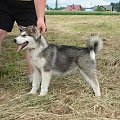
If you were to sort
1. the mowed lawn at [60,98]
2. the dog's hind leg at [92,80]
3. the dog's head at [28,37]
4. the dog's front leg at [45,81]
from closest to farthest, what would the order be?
the mowed lawn at [60,98] < the dog's head at [28,37] < the dog's front leg at [45,81] < the dog's hind leg at [92,80]

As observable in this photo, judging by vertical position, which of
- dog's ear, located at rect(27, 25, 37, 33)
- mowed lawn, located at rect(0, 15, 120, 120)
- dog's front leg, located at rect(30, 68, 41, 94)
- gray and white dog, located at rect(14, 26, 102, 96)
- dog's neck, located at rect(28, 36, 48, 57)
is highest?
dog's ear, located at rect(27, 25, 37, 33)

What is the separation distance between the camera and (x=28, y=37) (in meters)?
5.11

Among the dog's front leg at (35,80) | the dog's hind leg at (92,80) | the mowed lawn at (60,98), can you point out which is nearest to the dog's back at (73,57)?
the dog's hind leg at (92,80)

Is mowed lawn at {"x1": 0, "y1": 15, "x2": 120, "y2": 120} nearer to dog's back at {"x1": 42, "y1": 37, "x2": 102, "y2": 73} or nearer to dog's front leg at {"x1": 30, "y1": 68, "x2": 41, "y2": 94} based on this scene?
dog's front leg at {"x1": 30, "y1": 68, "x2": 41, "y2": 94}

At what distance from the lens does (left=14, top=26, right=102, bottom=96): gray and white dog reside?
17.5 ft

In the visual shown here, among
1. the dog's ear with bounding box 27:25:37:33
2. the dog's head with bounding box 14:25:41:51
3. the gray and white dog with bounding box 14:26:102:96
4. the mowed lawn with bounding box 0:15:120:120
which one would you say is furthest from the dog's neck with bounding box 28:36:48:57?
the mowed lawn with bounding box 0:15:120:120

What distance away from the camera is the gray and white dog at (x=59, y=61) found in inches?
210

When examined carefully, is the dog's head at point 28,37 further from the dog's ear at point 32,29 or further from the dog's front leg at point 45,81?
the dog's front leg at point 45,81

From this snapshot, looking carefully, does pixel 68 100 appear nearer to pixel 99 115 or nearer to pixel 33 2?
pixel 99 115

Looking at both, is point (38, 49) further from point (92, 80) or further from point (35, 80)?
point (92, 80)

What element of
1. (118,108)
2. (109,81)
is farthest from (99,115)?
(109,81)

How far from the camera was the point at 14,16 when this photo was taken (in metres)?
5.78

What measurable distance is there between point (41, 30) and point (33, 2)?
70 cm

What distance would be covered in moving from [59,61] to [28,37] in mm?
674
